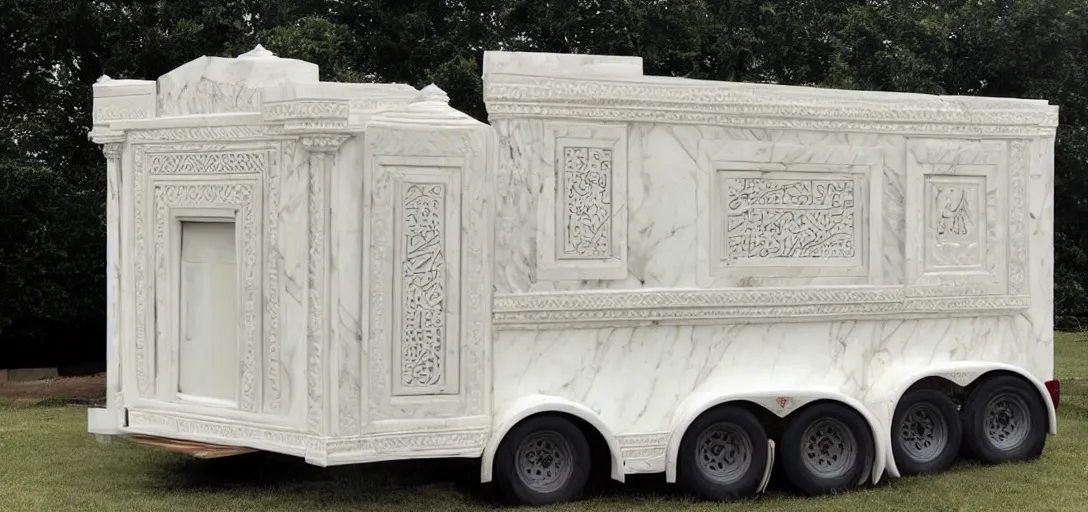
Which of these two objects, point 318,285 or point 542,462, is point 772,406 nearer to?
point 542,462

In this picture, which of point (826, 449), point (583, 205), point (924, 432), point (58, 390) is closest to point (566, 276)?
point (583, 205)

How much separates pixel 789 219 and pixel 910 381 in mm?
1322

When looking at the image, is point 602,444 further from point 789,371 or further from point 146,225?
point 146,225

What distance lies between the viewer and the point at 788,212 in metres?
8.71

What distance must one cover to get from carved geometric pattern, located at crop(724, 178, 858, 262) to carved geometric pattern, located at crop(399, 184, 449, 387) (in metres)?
1.93

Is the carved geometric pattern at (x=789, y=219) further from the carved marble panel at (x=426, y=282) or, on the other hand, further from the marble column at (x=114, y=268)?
the marble column at (x=114, y=268)

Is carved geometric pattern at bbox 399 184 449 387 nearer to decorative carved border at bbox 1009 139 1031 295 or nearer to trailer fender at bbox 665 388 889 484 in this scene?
trailer fender at bbox 665 388 889 484

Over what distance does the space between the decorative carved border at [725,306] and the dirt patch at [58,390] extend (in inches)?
301

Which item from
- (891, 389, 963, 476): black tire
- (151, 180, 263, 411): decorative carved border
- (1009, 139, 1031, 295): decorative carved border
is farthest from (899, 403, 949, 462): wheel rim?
(151, 180, 263, 411): decorative carved border

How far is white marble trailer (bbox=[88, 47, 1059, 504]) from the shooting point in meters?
7.58

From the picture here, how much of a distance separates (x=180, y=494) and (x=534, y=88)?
3.26m

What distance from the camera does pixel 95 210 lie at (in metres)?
15.4

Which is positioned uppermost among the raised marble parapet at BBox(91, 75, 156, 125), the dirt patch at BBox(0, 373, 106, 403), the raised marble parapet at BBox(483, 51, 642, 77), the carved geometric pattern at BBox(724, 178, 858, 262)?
the raised marble parapet at BBox(483, 51, 642, 77)

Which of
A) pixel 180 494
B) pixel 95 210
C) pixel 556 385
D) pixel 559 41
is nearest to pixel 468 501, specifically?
pixel 556 385
